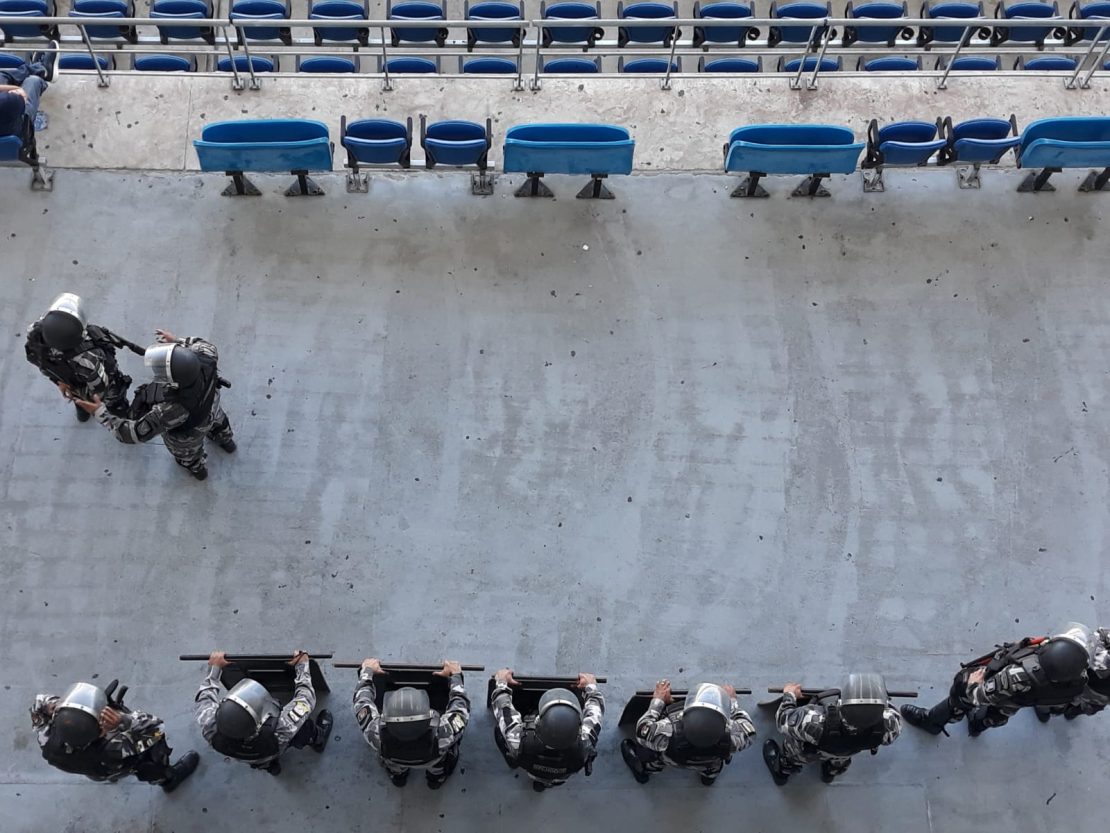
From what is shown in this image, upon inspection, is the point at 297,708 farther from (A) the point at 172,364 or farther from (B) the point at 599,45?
(B) the point at 599,45

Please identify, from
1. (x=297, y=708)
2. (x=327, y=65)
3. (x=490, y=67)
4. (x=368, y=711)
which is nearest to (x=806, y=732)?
(x=368, y=711)

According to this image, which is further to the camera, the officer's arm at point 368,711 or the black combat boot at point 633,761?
the black combat boot at point 633,761

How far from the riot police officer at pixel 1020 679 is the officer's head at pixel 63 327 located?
6247 mm

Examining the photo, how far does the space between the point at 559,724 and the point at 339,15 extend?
819 cm

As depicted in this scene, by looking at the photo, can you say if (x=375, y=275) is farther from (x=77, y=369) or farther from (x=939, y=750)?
(x=939, y=750)

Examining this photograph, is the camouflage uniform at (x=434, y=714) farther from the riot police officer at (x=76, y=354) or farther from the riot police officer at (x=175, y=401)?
the riot police officer at (x=76, y=354)

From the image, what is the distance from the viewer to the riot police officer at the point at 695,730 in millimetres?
4840

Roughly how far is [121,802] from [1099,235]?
30.0 ft

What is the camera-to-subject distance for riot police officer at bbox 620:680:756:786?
191 inches

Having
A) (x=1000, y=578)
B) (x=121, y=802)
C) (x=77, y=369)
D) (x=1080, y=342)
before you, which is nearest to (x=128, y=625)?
(x=121, y=802)

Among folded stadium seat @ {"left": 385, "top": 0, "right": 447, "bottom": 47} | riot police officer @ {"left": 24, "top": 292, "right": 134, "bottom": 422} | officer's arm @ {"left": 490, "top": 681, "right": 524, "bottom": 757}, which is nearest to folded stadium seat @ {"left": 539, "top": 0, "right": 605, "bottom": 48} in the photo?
folded stadium seat @ {"left": 385, "top": 0, "right": 447, "bottom": 47}

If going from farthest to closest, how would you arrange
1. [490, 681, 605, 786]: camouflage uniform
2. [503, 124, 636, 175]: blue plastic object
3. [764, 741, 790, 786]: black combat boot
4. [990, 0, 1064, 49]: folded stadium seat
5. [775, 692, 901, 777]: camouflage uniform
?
[990, 0, 1064, 49]: folded stadium seat < [503, 124, 636, 175]: blue plastic object < [764, 741, 790, 786]: black combat boot < [775, 692, 901, 777]: camouflage uniform < [490, 681, 605, 786]: camouflage uniform

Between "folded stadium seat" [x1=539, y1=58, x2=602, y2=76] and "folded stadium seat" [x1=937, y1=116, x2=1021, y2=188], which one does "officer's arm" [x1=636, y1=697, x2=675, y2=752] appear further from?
"folded stadium seat" [x1=539, y1=58, x2=602, y2=76]

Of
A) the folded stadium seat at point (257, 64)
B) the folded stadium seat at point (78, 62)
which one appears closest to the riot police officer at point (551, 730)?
the folded stadium seat at point (257, 64)
